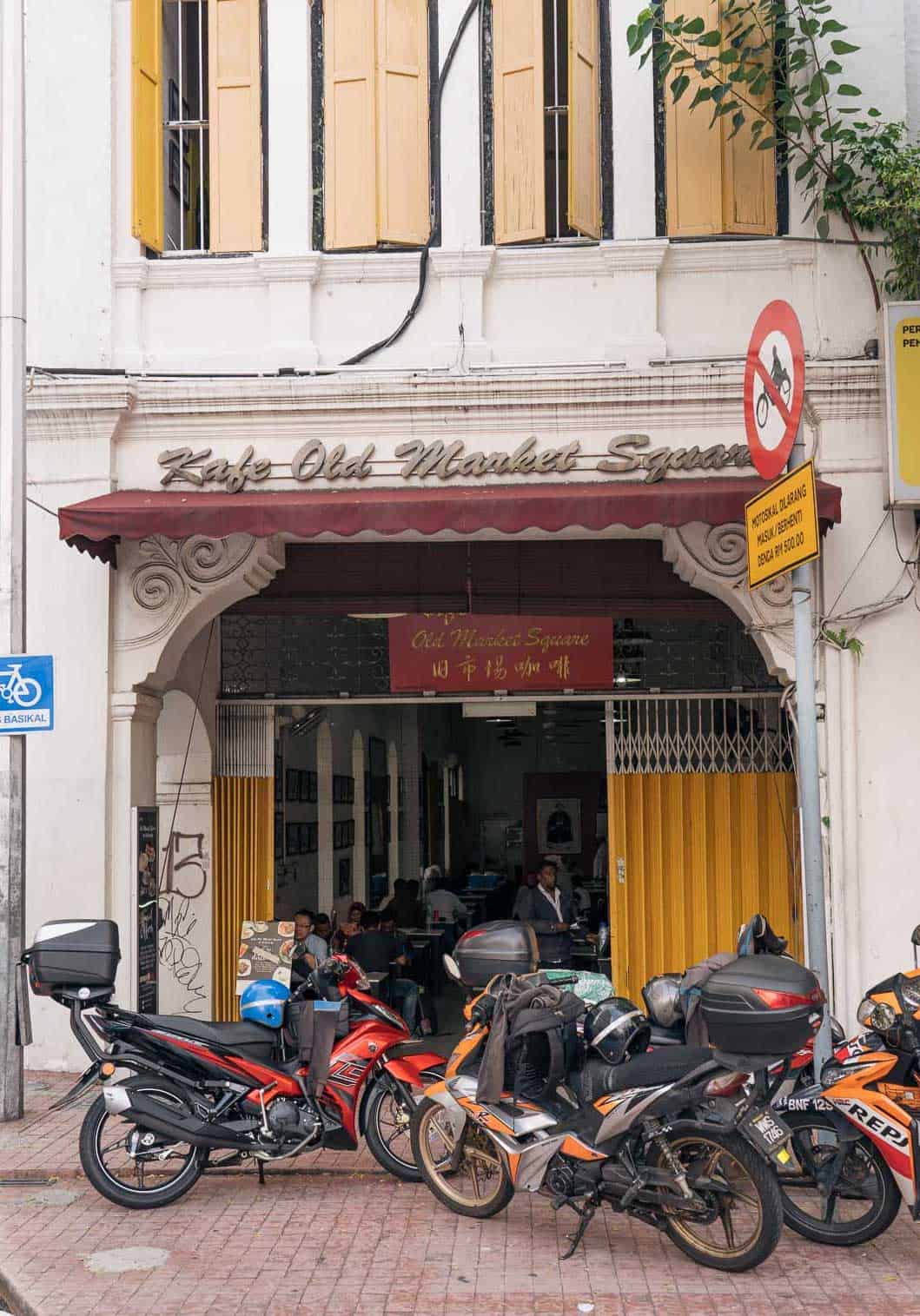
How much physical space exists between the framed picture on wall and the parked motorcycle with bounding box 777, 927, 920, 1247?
1117 centimetres

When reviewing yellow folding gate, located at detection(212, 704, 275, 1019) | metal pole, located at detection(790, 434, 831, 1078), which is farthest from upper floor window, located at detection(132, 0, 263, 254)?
metal pole, located at detection(790, 434, 831, 1078)

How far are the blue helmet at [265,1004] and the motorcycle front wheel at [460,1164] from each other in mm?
929

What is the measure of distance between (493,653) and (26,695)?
4006mm

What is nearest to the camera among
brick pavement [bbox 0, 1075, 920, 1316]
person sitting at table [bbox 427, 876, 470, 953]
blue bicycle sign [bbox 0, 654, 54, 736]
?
brick pavement [bbox 0, 1075, 920, 1316]

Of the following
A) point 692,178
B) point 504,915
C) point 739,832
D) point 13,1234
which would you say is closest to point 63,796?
point 13,1234

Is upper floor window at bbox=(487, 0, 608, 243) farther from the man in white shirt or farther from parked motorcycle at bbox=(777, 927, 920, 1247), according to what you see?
the man in white shirt

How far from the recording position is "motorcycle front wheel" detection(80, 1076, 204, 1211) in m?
6.72

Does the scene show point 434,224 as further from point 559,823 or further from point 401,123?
point 559,823

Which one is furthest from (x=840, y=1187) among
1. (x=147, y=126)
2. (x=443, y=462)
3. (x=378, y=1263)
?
(x=147, y=126)

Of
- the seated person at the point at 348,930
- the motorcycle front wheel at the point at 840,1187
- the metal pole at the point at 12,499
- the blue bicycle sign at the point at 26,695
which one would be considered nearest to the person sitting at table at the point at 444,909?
the seated person at the point at 348,930

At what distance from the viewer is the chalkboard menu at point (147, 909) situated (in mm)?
9656

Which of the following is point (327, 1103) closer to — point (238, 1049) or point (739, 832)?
point (238, 1049)

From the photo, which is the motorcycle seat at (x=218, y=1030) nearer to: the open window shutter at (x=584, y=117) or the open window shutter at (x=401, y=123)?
the open window shutter at (x=401, y=123)

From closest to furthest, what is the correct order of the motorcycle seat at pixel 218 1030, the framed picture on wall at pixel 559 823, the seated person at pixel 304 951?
the motorcycle seat at pixel 218 1030 < the seated person at pixel 304 951 < the framed picture on wall at pixel 559 823
